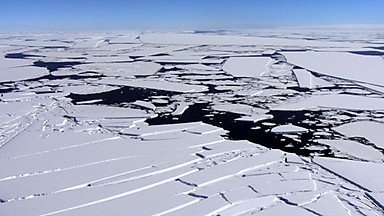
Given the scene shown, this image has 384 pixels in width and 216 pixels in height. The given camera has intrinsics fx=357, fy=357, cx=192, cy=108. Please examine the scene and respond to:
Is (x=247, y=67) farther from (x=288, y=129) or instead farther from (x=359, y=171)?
(x=359, y=171)

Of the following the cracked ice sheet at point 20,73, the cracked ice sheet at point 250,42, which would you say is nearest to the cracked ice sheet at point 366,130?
the cracked ice sheet at point 20,73

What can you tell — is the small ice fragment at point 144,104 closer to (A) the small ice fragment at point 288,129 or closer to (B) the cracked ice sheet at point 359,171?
(A) the small ice fragment at point 288,129

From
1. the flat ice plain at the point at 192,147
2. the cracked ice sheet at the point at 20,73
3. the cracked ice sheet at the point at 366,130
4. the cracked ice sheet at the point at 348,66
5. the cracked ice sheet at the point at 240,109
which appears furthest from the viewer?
the cracked ice sheet at the point at 20,73

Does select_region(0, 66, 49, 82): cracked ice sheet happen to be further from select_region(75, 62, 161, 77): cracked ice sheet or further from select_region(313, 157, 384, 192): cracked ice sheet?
select_region(313, 157, 384, 192): cracked ice sheet

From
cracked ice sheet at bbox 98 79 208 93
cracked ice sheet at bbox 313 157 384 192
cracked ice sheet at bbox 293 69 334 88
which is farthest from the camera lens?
cracked ice sheet at bbox 293 69 334 88

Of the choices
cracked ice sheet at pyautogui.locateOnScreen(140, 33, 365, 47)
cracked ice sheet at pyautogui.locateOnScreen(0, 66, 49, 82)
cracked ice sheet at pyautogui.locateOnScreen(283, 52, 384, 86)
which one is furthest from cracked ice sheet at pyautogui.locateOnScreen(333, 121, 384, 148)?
cracked ice sheet at pyautogui.locateOnScreen(140, 33, 365, 47)

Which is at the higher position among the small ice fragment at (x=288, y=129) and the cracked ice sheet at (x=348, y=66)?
the cracked ice sheet at (x=348, y=66)
